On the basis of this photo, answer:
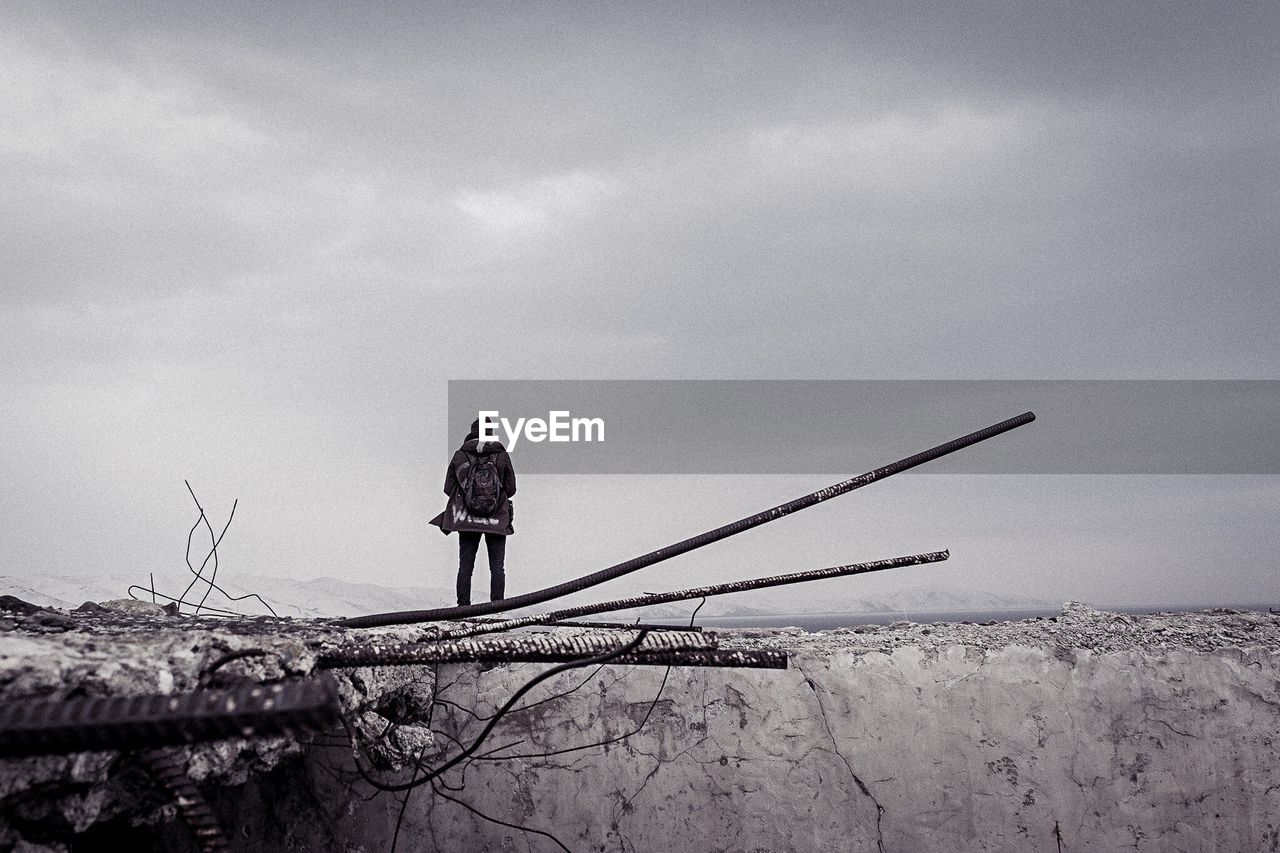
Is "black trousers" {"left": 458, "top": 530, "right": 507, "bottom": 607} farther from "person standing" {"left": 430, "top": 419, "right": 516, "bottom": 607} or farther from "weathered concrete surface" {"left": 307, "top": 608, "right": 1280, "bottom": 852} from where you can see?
"weathered concrete surface" {"left": 307, "top": 608, "right": 1280, "bottom": 852}

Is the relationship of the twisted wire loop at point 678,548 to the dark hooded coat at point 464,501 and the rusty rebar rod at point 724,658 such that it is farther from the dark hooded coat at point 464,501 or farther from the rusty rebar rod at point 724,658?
the dark hooded coat at point 464,501

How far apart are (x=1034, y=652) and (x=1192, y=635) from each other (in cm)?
57

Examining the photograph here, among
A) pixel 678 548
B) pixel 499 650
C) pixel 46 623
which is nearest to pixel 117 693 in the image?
pixel 499 650

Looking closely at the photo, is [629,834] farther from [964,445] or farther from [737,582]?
[964,445]

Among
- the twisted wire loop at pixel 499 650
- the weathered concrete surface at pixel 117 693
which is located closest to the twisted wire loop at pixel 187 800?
the weathered concrete surface at pixel 117 693

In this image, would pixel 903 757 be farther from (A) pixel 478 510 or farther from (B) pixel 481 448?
(B) pixel 481 448

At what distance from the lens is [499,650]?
1.61 meters

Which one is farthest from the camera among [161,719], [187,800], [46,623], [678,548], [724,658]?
[678,548]

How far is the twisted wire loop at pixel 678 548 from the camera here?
2398mm

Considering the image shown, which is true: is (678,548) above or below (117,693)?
above

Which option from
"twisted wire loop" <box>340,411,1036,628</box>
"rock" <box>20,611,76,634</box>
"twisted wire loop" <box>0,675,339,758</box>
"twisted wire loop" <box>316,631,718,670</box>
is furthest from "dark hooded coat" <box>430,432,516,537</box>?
"twisted wire loop" <box>0,675,339,758</box>

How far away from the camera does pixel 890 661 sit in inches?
100

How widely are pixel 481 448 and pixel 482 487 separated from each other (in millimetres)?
273

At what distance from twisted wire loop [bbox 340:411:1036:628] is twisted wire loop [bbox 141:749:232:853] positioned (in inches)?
45.3
